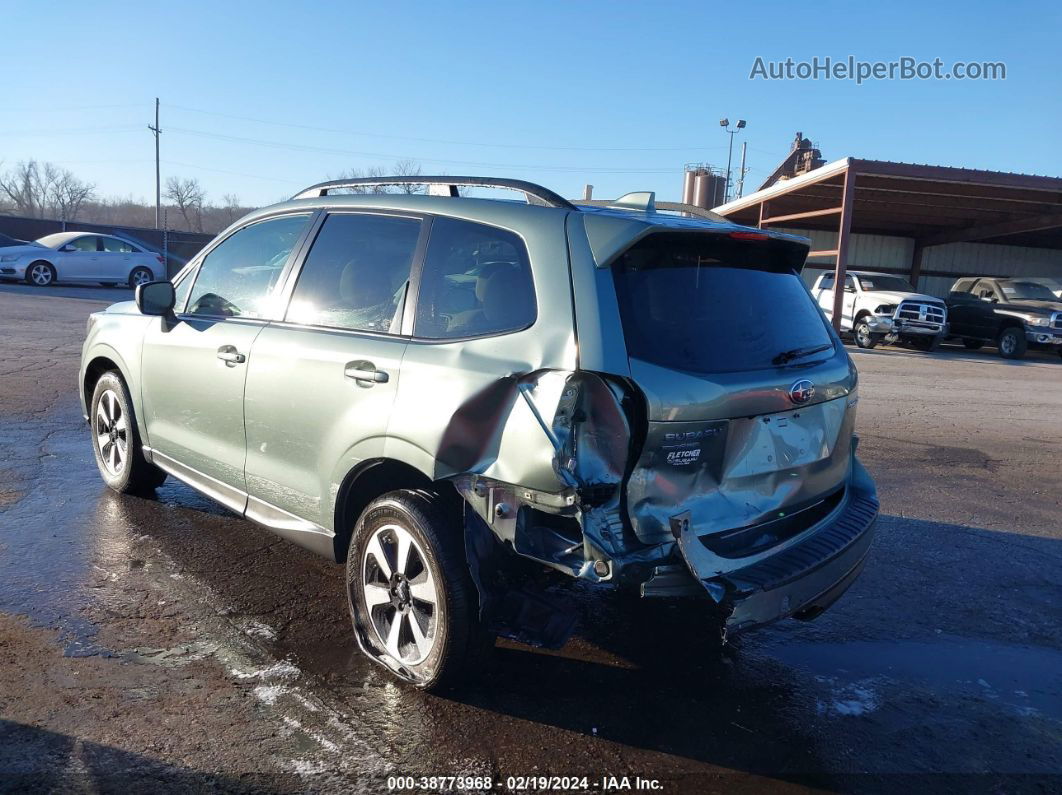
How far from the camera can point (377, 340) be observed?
3.54 m

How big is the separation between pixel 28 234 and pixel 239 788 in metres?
41.1

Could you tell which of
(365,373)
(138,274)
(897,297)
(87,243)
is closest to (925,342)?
(897,297)

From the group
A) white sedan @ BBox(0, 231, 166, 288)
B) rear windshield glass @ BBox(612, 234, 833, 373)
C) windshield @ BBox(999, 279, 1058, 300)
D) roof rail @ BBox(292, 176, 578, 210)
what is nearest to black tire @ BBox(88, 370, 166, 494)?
roof rail @ BBox(292, 176, 578, 210)

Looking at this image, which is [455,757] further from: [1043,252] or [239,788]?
[1043,252]

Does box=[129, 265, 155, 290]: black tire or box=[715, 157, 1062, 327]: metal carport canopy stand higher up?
box=[715, 157, 1062, 327]: metal carport canopy

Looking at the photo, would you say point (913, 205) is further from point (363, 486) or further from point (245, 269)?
point (363, 486)

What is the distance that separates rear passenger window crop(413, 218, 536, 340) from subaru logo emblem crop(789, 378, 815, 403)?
3.57ft

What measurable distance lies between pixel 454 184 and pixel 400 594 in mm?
1785

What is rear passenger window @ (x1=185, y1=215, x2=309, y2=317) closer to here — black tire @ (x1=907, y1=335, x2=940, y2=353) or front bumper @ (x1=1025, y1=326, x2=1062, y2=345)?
black tire @ (x1=907, y1=335, x2=940, y2=353)

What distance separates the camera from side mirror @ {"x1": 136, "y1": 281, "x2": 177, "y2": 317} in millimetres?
4719

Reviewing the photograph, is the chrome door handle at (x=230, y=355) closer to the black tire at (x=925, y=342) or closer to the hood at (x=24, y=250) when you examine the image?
the black tire at (x=925, y=342)

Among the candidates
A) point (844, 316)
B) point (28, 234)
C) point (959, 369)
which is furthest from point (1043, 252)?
point (28, 234)

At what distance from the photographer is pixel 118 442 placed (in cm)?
555

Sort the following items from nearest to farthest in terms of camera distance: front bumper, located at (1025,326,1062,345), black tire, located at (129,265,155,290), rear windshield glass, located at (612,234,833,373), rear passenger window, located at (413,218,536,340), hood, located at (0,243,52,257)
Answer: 1. rear windshield glass, located at (612,234,833,373)
2. rear passenger window, located at (413,218,536,340)
3. front bumper, located at (1025,326,1062,345)
4. hood, located at (0,243,52,257)
5. black tire, located at (129,265,155,290)
